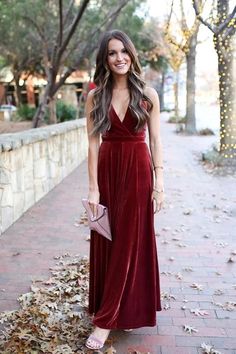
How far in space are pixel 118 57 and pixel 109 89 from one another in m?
0.20

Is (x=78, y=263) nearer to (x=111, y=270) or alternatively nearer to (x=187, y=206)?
(x=111, y=270)

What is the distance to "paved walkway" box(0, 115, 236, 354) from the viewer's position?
2.93 metres

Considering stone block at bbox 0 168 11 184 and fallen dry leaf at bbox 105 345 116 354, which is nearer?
fallen dry leaf at bbox 105 345 116 354

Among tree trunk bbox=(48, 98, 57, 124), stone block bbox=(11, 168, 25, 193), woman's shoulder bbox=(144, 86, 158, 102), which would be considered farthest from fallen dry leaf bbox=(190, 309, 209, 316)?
tree trunk bbox=(48, 98, 57, 124)

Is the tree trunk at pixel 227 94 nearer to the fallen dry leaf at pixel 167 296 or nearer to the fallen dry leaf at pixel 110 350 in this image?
the fallen dry leaf at pixel 167 296

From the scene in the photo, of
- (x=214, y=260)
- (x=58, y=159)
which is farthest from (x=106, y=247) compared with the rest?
(x=58, y=159)

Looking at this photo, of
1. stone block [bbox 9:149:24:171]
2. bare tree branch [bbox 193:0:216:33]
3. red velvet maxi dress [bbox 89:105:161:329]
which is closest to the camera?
red velvet maxi dress [bbox 89:105:161:329]

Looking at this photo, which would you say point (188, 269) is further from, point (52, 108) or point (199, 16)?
point (52, 108)

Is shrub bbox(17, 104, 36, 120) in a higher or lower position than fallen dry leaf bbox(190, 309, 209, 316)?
higher

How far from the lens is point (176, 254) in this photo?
14.8 ft

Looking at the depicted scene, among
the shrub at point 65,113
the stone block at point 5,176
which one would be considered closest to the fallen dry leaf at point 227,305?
the stone block at point 5,176

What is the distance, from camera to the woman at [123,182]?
254cm

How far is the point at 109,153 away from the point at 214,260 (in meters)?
2.20

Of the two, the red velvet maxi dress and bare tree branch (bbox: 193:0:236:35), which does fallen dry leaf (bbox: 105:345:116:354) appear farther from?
bare tree branch (bbox: 193:0:236:35)
